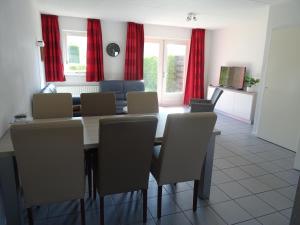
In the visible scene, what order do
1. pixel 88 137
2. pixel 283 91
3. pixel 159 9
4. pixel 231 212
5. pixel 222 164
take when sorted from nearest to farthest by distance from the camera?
pixel 88 137, pixel 231 212, pixel 222 164, pixel 283 91, pixel 159 9

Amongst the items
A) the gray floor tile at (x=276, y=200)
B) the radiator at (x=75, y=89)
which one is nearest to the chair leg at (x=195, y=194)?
the gray floor tile at (x=276, y=200)

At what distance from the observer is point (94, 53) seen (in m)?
5.50

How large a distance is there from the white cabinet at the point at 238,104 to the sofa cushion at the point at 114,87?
274 centimetres

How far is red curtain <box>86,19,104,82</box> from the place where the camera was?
17.7ft

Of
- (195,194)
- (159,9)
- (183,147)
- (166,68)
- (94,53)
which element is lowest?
(195,194)

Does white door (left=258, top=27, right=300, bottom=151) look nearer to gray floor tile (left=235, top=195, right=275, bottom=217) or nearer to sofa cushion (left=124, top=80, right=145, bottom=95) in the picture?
gray floor tile (left=235, top=195, right=275, bottom=217)

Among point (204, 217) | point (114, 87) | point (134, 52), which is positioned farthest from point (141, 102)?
point (134, 52)

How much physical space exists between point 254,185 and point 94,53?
15.2 ft

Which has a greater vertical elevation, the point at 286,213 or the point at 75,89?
the point at 75,89

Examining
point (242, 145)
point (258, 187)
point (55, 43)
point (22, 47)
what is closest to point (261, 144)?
point (242, 145)

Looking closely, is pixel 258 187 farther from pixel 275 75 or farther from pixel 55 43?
pixel 55 43

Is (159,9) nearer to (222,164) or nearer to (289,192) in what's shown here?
(222,164)

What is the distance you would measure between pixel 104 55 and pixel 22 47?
304 centimetres

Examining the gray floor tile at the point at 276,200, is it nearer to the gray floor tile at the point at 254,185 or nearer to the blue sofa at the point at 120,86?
the gray floor tile at the point at 254,185
